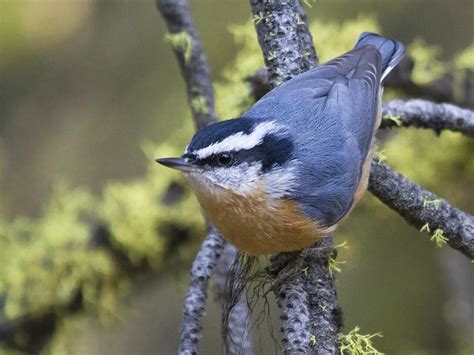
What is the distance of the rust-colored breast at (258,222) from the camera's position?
2.61 metres

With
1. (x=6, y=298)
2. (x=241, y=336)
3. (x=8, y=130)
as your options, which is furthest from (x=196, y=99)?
(x=8, y=130)

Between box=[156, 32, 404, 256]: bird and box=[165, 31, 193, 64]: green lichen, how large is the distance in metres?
0.38

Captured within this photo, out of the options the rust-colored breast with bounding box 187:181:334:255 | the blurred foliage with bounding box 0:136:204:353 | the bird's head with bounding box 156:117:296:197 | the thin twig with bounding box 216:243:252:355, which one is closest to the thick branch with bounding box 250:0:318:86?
the bird's head with bounding box 156:117:296:197

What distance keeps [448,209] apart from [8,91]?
3.88 metres

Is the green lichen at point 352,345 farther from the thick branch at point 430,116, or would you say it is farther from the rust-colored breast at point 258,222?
the thick branch at point 430,116

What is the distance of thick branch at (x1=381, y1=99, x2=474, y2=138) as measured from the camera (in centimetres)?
296

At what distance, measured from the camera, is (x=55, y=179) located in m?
5.26

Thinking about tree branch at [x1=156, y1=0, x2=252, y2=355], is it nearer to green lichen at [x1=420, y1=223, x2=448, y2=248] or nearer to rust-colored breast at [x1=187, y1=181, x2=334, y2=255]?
rust-colored breast at [x1=187, y1=181, x2=334, y2=255]

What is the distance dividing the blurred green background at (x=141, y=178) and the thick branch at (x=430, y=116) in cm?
64

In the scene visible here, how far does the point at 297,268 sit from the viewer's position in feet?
8.43

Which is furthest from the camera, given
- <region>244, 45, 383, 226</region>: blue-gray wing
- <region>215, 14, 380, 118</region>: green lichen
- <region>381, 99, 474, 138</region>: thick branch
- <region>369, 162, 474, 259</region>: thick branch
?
<region>215, 14, 380, 118</region>: green lichen

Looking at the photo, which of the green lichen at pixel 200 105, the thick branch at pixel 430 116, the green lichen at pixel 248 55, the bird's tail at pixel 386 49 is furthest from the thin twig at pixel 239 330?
the bird's tail at pixel 386 49

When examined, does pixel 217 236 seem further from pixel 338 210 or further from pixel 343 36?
Answer: pixel 343 36

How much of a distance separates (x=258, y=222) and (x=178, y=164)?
345 mm
